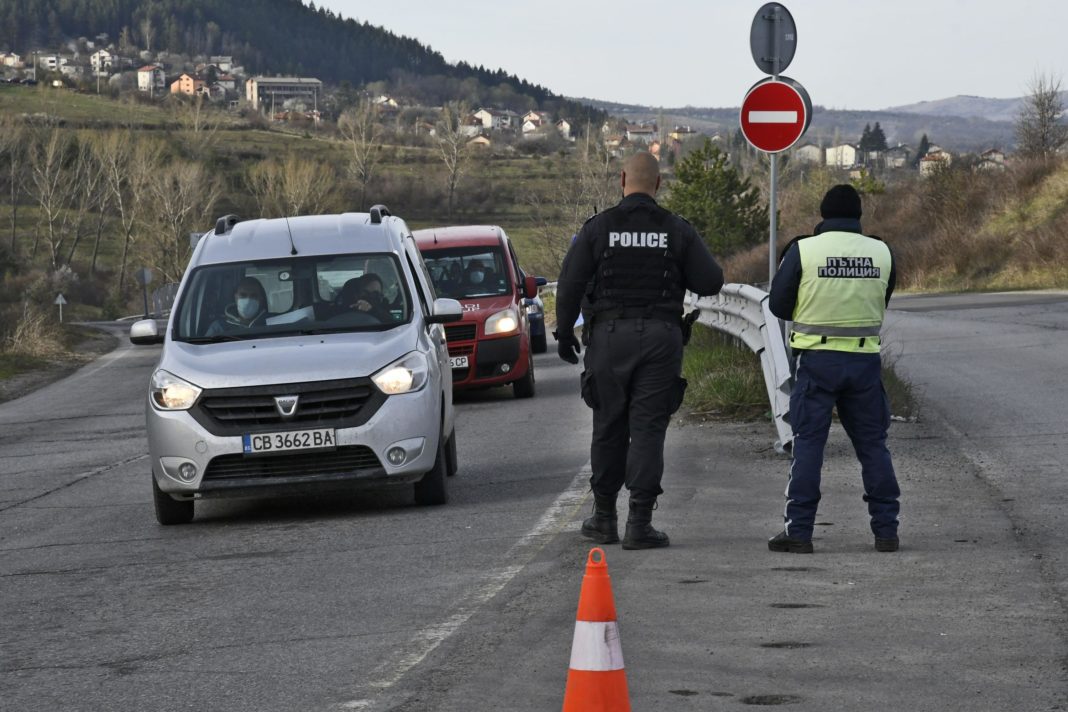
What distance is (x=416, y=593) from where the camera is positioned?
24.0 ft

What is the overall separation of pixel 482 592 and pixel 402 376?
2.92 m

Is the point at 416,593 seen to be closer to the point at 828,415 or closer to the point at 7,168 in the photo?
the point at 828,415

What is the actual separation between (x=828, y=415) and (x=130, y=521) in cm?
480

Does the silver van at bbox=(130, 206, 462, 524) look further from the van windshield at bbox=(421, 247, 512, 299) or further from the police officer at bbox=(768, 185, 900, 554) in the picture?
the van windshield at bbox=(421, 247, 512, 299)

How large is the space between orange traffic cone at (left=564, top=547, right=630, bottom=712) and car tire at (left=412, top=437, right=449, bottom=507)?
5301mm

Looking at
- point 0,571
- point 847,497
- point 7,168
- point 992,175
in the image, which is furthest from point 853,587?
point 7,168

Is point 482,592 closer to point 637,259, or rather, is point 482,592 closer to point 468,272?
point 637,259

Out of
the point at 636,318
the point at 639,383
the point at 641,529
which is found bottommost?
the point at 641,529

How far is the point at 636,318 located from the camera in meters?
8.17

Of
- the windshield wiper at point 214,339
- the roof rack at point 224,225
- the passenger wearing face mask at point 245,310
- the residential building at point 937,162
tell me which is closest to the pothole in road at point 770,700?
the windshield wiper at point 214,339

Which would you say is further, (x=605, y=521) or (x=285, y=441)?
(x=285, y=441)

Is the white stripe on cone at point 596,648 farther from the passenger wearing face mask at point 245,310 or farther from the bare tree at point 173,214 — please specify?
the bare tree at point 173,214

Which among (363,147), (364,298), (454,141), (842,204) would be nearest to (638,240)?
(842,204)

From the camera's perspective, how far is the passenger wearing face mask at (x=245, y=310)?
10.7 metres
